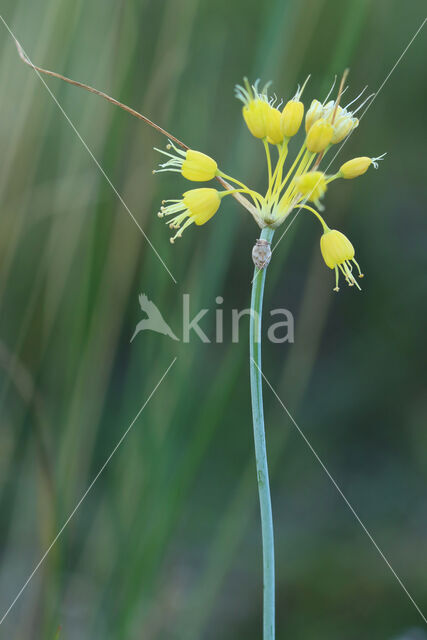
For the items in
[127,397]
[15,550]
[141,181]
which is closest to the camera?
[127,397]

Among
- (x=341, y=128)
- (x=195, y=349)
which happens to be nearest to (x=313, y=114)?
(x=341, y=128)

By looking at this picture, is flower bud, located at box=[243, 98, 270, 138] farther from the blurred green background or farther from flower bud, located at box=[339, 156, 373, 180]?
Answer: the blurred green background

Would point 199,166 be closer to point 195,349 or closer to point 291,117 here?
point 291,117

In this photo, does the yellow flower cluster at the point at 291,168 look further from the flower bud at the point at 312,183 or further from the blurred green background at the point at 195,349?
the blurred green background at the point at 195,349

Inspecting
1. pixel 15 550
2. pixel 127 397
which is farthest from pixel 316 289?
pixel 15 550

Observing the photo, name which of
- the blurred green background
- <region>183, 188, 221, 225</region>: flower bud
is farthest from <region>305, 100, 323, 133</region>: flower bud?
the blurred green background

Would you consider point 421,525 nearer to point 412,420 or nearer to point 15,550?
point 412,420

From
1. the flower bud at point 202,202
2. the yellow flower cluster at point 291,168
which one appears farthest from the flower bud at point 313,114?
the flower bud at point 202,202
